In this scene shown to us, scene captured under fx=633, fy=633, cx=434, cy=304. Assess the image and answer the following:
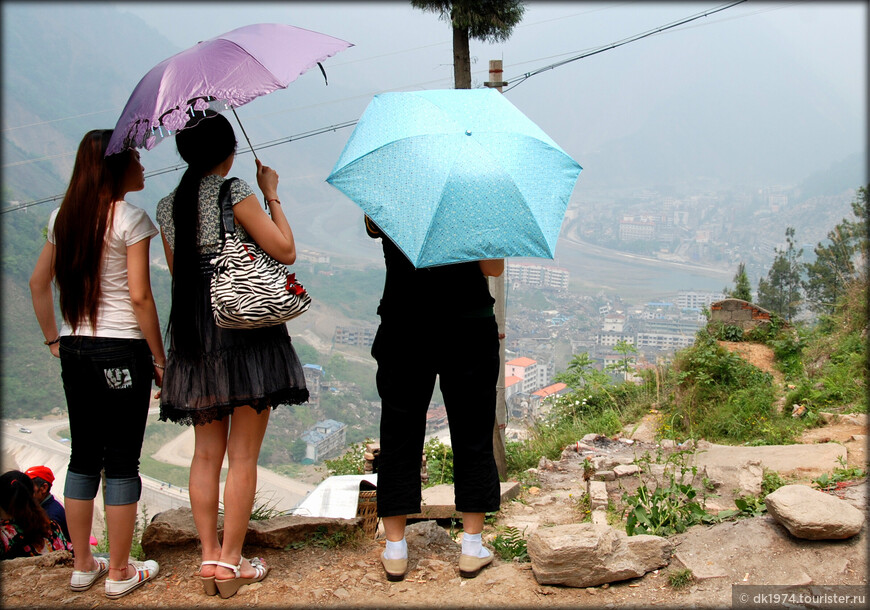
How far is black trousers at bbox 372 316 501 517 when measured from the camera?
2.50m

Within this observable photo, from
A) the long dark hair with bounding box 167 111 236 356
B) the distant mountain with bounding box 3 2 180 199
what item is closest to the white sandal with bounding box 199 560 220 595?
the long dark hair with bounding box 167 111 236 356

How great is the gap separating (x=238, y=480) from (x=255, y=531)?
584 mm

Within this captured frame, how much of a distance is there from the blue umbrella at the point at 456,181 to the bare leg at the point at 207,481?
105 cm

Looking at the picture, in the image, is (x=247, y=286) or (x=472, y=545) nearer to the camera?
(x=247, y=286)

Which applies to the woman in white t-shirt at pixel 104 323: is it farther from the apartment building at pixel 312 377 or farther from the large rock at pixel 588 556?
the large rock at pixel 588 556

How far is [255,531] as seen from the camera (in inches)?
114

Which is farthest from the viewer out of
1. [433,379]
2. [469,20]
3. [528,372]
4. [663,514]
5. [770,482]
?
[528,372]

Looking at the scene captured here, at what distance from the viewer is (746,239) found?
87.7 feet

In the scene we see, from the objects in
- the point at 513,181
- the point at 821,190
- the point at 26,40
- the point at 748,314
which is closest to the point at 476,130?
the point at 513,181

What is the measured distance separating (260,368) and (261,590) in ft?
2.97

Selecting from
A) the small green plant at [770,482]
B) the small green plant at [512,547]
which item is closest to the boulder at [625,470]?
the small green plant at [770,482]

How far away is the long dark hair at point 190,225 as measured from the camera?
2318 millimetres

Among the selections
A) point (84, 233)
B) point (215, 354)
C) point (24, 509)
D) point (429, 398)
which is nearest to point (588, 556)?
point (429, 398)

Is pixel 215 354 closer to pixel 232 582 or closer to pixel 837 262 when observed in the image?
pixel 232 582
